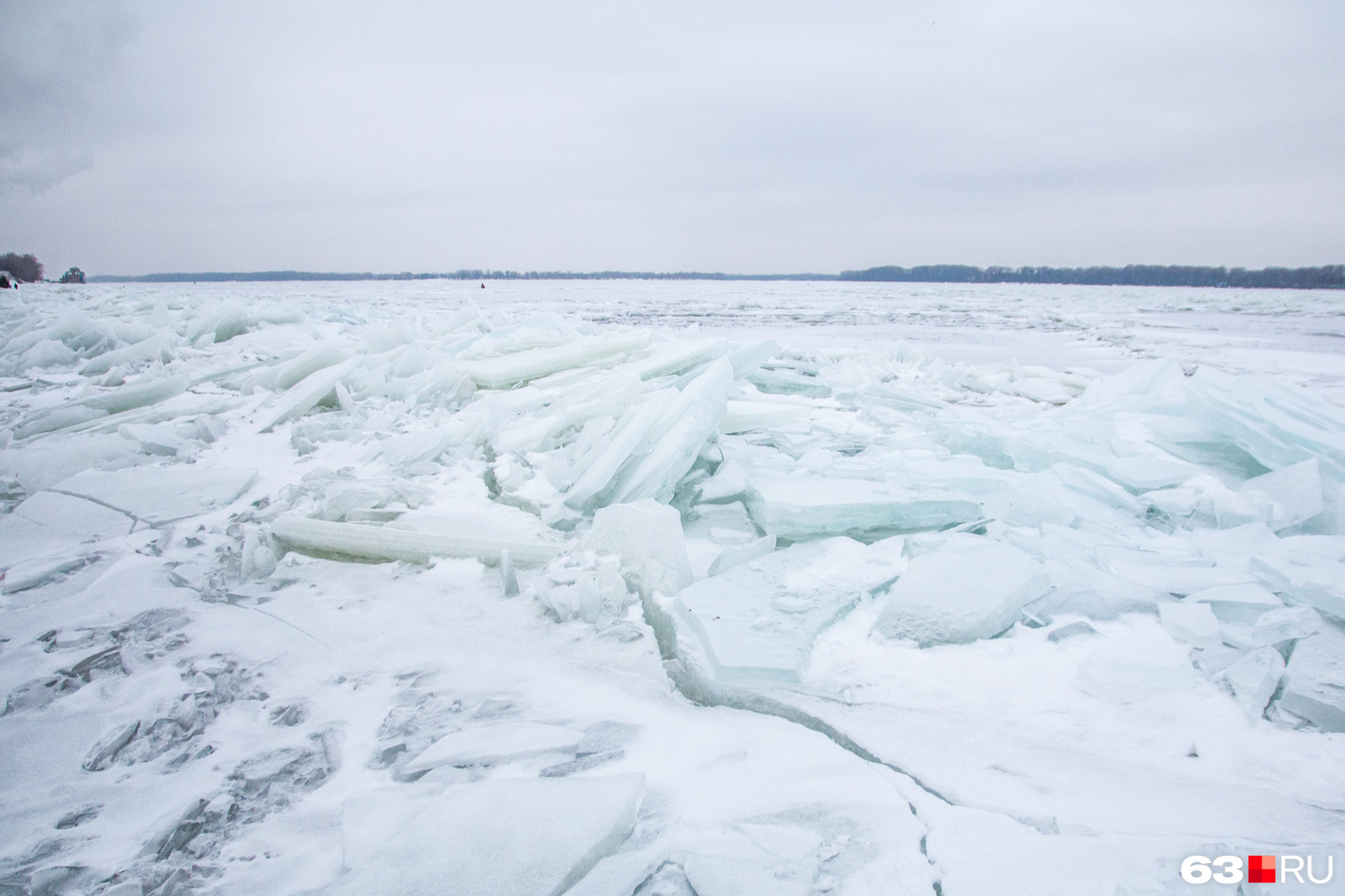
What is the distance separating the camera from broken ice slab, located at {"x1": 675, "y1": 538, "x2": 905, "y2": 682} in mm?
1555

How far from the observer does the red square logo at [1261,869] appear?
3.05 ft

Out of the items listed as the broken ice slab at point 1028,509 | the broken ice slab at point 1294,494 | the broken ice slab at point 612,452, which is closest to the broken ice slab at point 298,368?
the broken ice slab at point 612,452

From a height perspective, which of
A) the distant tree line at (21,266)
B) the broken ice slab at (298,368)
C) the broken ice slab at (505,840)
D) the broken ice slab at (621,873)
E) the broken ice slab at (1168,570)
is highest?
the distant tree line at (21,266)

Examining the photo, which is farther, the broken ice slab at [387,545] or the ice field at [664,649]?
the broken ice slab at [387,545]

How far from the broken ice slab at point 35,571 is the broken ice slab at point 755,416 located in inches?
105

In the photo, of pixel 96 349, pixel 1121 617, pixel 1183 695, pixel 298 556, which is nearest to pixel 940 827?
pixel 1183 695

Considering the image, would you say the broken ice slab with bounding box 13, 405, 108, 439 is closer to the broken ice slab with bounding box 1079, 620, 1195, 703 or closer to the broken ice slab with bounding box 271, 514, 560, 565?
the broken ice slab with bounding box 271, 514, 560, 565

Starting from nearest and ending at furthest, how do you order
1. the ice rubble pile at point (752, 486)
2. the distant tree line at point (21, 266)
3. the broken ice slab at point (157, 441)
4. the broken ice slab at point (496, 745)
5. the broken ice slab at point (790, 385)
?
1. the broken ice slab at point (496, 745)
2. the ice rubble pile at point (752, 486)
3. the broken ice slab at point (157, 441)
4. the broken ice slab at point (790, 385)
5. the distant tree line at point (21, 266)

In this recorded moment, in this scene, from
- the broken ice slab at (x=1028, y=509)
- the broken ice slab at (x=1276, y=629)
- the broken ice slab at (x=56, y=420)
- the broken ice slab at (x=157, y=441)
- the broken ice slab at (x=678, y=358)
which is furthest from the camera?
the broken ice slab at (x=678, y=358)

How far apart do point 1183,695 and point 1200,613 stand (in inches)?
13.4

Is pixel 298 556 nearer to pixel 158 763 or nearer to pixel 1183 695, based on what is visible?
pixel 158 763

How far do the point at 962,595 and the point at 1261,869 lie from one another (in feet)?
2.72

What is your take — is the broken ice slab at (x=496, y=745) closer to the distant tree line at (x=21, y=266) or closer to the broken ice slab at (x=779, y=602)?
the broken ice slab at (x=779, y=602)

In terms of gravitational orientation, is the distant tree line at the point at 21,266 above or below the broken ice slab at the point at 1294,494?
above
